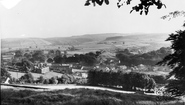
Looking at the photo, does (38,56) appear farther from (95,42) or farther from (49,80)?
(95,42)

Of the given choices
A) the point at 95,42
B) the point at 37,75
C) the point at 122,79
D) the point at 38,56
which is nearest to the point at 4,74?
the point at 37,75

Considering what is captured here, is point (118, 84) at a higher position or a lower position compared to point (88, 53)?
lower

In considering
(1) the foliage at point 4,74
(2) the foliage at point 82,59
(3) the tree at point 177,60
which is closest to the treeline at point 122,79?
(2) the foliage at point 82,59

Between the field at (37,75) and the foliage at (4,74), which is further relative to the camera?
the field at (37,75)

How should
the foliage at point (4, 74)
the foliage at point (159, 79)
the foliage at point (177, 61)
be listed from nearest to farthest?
the foliage at point (177, 61), the foliage at point (159, 79), the foliage at point (4, 74)

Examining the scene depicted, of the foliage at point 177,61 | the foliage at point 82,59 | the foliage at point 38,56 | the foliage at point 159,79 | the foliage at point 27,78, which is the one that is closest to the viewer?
the foliage at point 177,61

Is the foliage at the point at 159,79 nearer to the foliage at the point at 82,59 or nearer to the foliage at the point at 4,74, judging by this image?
the foliage at the point at 82,59

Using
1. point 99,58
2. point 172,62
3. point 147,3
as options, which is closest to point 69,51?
point 99,58

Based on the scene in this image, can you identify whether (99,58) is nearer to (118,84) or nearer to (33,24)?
(118,84)
